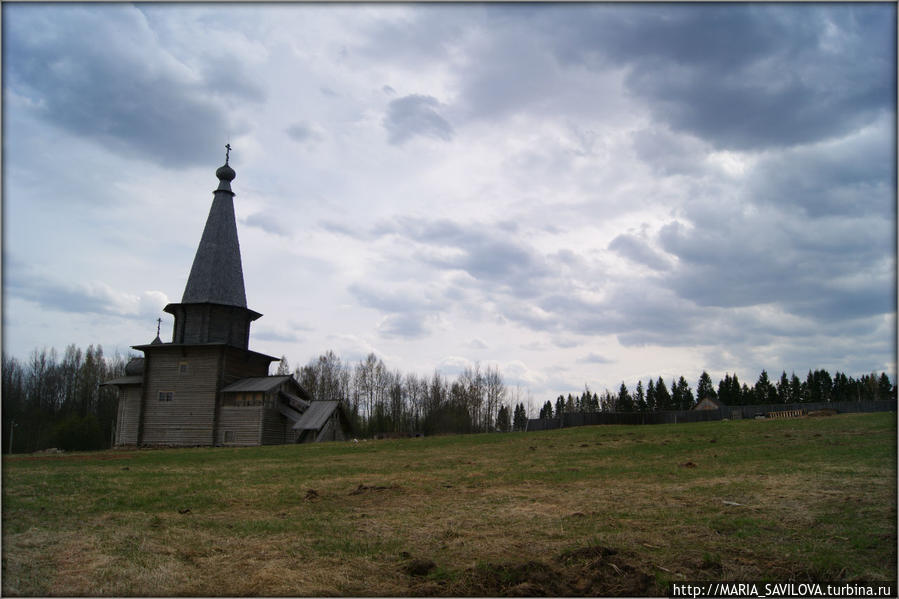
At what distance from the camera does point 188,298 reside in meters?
54.3

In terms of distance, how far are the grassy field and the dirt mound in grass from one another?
0.03 m

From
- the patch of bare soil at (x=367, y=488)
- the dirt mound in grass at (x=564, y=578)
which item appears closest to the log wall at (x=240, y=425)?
the patch of bare soil at (x=367, y=488)

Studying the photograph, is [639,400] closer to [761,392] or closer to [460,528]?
[761,392]

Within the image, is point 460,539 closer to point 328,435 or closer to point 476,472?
point 476,472

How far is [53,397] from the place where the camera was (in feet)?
310

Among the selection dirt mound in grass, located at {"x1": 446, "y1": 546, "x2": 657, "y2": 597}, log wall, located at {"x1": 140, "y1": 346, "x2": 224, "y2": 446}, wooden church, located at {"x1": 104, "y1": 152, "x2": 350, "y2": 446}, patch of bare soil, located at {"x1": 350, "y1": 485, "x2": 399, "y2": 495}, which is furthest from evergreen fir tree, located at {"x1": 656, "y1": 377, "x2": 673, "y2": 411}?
dirt mound in grass, located at {"x1": 446, "y1": 546, "x2": 657, "y2": 597}

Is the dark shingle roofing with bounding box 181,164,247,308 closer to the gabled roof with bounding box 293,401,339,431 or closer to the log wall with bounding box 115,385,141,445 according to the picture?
the log wall with bounding box 115,385,141,445

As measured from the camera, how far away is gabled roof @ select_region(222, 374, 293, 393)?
5066cm

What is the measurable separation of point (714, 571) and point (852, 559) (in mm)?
2016

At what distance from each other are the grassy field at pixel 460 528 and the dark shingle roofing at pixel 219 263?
116 ft

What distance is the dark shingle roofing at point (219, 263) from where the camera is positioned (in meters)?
54.4

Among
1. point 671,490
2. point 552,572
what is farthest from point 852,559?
point 671,490

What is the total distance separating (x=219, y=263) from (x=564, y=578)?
2122 inches

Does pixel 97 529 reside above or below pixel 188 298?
below
